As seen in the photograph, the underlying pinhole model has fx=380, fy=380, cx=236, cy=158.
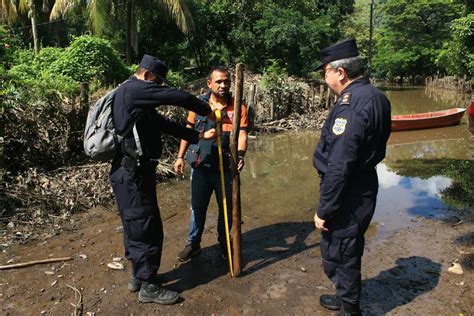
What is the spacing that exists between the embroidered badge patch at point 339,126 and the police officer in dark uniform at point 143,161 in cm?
121

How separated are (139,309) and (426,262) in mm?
3059

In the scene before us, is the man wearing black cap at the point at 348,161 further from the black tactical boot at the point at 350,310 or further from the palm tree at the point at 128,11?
the palm tree at the point at 128,11

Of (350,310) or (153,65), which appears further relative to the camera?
(153,65)

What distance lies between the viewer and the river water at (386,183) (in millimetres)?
5781

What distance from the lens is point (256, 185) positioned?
736 centimetres

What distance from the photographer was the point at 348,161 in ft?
8.33

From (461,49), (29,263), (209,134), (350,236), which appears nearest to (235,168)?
(209,134)

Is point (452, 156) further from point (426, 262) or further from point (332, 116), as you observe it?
point (332, 116)

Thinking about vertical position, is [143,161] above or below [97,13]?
below

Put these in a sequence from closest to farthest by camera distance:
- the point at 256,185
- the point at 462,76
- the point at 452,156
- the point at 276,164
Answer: the point at 256,185, the point at 276,164, the point at 452,156, the point at 462,76

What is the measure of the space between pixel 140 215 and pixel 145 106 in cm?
92

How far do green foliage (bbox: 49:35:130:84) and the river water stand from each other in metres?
6.31

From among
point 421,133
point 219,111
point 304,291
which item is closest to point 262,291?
point 304,291

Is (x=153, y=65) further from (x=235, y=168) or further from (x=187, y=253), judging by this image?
(x=187, y=253)
